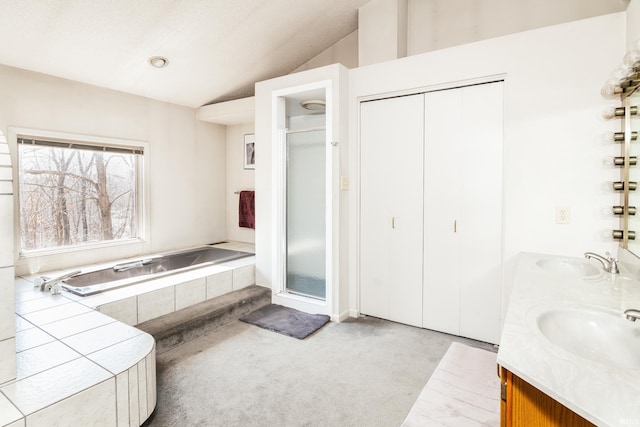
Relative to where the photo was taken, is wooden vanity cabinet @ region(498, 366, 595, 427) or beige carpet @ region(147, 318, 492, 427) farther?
beige carpet @ region(147, 318, 492, 427)

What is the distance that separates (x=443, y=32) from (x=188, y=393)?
356 cm

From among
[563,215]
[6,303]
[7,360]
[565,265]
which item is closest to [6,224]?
[6,303]

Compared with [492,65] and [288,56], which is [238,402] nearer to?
[492,65]

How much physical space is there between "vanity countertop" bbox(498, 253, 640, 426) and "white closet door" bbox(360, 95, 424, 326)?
144 centimetres

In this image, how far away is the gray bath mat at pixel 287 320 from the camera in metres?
2.90

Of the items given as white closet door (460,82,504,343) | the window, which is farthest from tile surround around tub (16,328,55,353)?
white closet door (460,82,504,343)

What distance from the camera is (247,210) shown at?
4.64 m

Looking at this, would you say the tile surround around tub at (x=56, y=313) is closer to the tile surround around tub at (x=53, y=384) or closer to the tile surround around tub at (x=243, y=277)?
the tile surround around tub at (x=53, y=384)

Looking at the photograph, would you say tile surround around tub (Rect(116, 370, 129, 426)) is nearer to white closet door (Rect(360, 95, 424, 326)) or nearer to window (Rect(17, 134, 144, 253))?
white closet door (Rect(360, 95, 424, 326))

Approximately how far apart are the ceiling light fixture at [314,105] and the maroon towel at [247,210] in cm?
157

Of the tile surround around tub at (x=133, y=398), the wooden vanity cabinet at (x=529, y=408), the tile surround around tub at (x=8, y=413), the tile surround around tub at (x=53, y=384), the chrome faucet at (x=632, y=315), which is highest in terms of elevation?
the chrome faucet at (x=632, y=315)

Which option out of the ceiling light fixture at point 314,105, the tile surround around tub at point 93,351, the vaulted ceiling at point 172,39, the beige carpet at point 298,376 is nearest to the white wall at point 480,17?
the vaulted ceiling at point 172,39

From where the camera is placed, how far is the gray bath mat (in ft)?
9.52

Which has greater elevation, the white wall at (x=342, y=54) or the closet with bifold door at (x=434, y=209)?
the white wall at (x=342, y=54)
